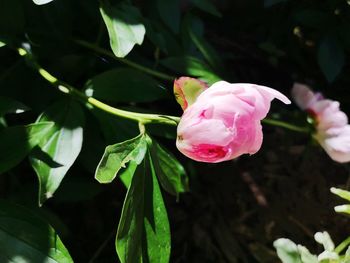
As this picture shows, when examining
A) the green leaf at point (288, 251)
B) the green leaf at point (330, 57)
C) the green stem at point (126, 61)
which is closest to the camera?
the green leaf at point (288, 251)

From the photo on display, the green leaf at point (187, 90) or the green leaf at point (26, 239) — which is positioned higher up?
the green leaf at point (187, 90)

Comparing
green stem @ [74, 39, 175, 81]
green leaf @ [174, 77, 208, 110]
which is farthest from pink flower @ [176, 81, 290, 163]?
green stem @ [74, 39, 175, 81]

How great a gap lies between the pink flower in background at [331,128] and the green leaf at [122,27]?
1.45 ft

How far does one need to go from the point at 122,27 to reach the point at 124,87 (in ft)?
0.45

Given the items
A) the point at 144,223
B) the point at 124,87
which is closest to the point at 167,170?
the point at 144,223

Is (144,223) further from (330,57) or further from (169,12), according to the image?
(330,57)

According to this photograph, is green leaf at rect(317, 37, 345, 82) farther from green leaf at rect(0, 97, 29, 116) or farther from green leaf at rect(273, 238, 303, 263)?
green leaf at rect(0, 97, 29, 116)

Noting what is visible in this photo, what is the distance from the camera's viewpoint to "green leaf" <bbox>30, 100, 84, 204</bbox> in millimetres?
972

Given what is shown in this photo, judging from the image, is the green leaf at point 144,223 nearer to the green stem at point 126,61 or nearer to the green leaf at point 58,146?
the green leaf at point 58,146

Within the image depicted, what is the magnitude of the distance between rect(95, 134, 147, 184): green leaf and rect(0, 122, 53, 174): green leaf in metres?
0.19

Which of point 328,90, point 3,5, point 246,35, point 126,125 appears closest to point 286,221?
point 328,90

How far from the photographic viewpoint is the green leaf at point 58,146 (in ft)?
3.19

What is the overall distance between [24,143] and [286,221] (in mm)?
721

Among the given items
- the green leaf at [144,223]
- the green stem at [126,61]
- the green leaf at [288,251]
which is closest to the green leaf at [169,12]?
the green stem at [126,61]
